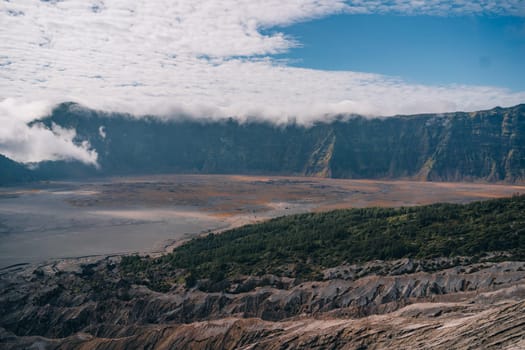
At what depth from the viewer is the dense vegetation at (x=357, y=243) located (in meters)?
44.9

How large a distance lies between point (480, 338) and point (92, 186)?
176m

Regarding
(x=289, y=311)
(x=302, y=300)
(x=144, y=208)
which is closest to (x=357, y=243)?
(x=302, y=300)

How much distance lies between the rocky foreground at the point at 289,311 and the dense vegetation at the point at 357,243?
121 inches

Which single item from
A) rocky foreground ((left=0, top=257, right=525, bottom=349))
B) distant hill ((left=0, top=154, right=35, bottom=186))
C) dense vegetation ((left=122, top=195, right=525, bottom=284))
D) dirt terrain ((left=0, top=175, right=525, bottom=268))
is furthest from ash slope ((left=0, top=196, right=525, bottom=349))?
distant hill ((left=0, top=154, right=35, bottom=186))

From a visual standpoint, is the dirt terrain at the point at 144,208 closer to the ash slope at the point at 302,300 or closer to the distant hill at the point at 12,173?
the distant hill at the point at 12,173

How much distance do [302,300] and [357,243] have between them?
665 inches

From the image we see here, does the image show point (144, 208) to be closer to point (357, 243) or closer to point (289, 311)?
point (357, 243)

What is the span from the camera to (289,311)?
37.1m

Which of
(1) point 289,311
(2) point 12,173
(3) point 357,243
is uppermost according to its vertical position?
(2) point 12,173

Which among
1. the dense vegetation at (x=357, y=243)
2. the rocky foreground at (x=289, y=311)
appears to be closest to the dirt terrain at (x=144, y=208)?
the dense vegetation at (x=357, y=243)

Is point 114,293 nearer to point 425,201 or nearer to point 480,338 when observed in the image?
point 480,338

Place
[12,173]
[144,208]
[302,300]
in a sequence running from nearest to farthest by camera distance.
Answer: [302,300] < [144,208] < [12,173]

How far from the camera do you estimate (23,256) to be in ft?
225

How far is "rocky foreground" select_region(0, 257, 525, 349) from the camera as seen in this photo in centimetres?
2784
